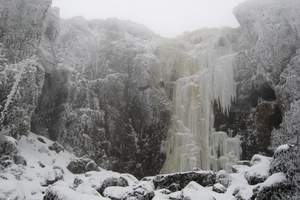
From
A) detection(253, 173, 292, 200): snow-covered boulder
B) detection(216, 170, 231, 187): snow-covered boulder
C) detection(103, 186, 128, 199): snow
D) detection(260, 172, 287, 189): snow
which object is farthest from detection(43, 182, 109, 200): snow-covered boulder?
detection(216, 170, 231, 187): snow-covered boulder

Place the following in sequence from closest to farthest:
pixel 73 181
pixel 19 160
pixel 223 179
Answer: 1. pixel 223 179
2. pixel 73 181
3. pixel 19 160

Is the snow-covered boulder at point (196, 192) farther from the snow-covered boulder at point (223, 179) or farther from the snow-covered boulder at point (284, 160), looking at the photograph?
the snow-covered boulder at point (284, 160)

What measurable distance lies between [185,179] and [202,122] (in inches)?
339

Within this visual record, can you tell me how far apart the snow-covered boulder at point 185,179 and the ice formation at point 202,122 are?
576cm

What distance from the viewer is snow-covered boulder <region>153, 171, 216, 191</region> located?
2731 cm

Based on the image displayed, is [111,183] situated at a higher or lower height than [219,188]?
lower

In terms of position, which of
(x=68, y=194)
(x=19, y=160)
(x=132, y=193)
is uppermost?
(x=68, y=194)

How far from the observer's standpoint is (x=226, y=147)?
34188 millimetres

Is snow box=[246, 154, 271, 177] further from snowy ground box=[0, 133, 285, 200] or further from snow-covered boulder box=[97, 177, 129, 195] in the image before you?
snow-covered boulder box=[97, 177, 129, 195]

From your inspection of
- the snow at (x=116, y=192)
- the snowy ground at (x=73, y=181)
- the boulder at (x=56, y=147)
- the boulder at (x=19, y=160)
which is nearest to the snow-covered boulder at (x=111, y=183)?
the snowy ground at (x=73, y=181)

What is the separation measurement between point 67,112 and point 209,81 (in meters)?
10.7

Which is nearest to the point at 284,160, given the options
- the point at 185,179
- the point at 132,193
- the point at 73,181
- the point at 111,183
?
the point at 132,193

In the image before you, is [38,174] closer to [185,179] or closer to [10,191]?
[10,191]

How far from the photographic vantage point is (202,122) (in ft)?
116
